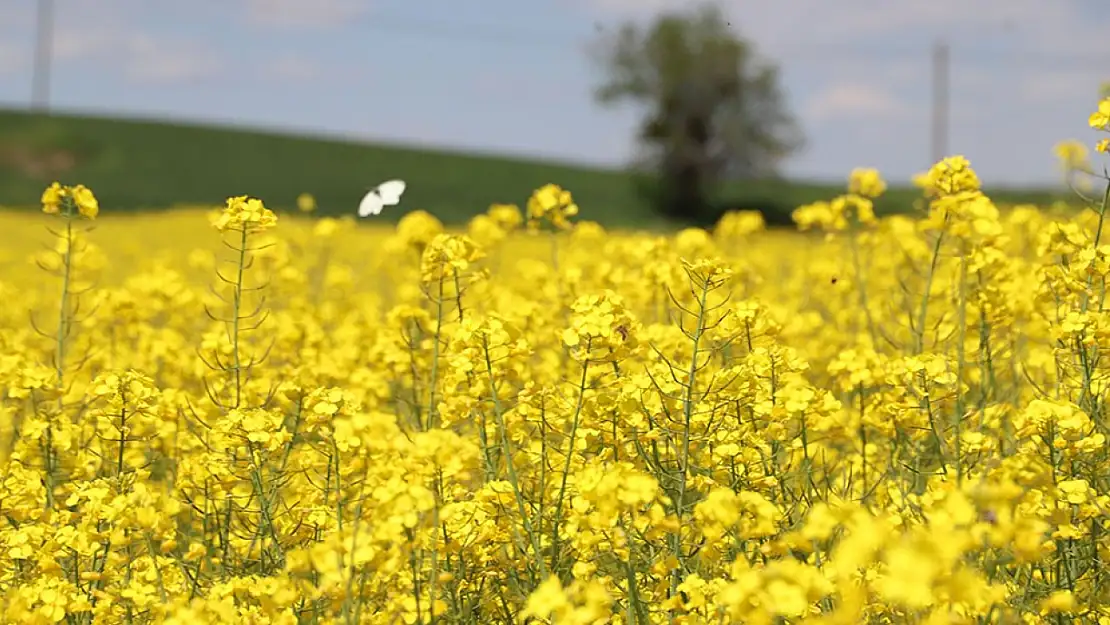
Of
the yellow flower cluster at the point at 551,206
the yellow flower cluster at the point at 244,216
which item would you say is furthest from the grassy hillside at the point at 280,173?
the yellow flower cluster at the point at 244,216

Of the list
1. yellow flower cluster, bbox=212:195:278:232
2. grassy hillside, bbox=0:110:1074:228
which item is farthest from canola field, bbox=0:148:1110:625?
grassy hillside, bbox=0:110:1074:228

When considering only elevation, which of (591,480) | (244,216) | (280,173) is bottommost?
(591,480)

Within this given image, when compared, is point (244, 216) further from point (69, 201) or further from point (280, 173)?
point (280, 173)

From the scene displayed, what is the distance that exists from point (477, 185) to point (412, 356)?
40.4 metres

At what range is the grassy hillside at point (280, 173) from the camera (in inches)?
1523

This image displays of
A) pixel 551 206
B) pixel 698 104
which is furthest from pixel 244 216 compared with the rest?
pixel 698 104

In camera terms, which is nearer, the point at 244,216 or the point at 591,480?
the point at 591,480

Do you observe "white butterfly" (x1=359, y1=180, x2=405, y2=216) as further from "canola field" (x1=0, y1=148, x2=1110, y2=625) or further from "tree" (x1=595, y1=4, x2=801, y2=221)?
"tree" (x1=595, y1=4, x2=801, y2=221)

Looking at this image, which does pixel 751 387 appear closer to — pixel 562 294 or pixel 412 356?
pixel 412 356

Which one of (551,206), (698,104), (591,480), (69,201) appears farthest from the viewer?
(698,104)

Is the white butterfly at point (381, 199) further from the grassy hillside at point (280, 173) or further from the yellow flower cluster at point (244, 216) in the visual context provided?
the grassy hillside at point (280, 173)

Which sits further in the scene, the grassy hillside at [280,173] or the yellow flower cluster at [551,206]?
the grassy hillside at [280,173]

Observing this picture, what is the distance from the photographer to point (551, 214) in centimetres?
523

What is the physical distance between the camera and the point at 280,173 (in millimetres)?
43312
